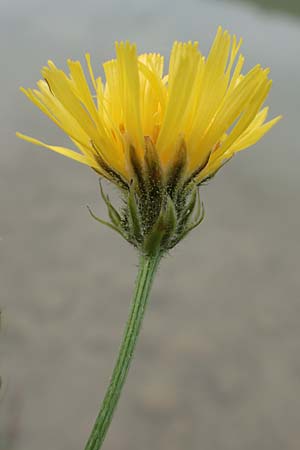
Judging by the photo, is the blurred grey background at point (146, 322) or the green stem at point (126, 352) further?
the blurred grey background at point (146, 322)

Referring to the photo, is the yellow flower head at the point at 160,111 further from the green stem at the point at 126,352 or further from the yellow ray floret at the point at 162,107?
the green stem at the point at 126,352

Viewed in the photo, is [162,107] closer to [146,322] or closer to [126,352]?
[126,352]

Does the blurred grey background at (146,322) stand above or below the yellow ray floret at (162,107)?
below

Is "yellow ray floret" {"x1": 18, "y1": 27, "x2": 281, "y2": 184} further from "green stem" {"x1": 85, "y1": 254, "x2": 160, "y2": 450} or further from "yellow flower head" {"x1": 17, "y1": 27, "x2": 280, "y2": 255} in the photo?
"green stem" {"x1": 85, "y1": 254, "x2": 160, "y2": 450}

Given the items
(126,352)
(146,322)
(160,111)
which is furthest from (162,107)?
(146,322)

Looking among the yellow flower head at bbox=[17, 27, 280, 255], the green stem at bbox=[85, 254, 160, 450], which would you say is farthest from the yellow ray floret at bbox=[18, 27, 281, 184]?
the green stem at bbox=[85, 254, 160, 450]

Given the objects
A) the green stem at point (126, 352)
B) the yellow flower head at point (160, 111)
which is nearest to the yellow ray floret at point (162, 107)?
the yellow flower head at point (160, 111)

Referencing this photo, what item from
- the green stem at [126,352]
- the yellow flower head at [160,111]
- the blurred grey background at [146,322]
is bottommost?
the blurred grey background at [146,322]
